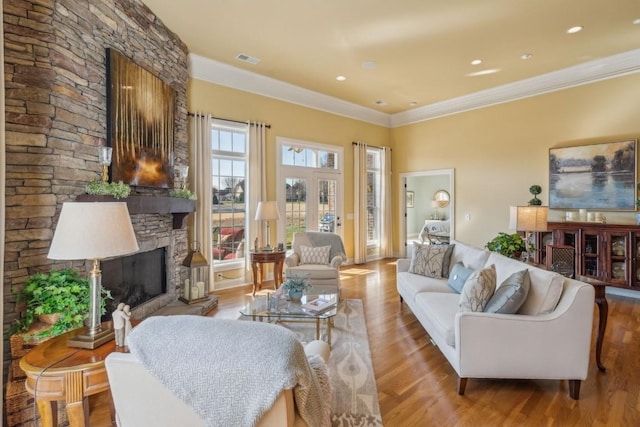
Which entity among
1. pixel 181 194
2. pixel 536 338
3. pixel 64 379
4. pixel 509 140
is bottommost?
pixel 536 338

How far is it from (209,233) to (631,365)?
5.00 m

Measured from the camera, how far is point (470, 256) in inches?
145

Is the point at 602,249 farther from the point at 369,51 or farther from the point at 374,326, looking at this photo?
the point at 369,51

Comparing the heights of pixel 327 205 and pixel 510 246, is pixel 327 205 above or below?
above

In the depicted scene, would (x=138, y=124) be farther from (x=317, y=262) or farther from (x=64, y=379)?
(x=317, y=262)

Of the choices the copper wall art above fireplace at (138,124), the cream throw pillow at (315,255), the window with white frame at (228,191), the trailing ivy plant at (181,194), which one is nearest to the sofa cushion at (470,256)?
the cream throw pillow at (315,255)

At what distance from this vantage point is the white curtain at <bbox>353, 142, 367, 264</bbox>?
7.15m

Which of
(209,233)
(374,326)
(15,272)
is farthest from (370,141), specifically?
(15,272)

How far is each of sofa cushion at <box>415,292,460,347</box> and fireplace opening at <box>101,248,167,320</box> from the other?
112 inches

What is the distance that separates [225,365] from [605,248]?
5611mm

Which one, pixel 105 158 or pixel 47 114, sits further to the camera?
pixel 105 158

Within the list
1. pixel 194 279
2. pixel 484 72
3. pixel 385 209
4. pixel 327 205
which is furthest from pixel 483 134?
pixel 194 279

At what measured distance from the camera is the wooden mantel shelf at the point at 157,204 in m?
2.68

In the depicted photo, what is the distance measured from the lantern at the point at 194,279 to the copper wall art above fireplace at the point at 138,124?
1019 mm
